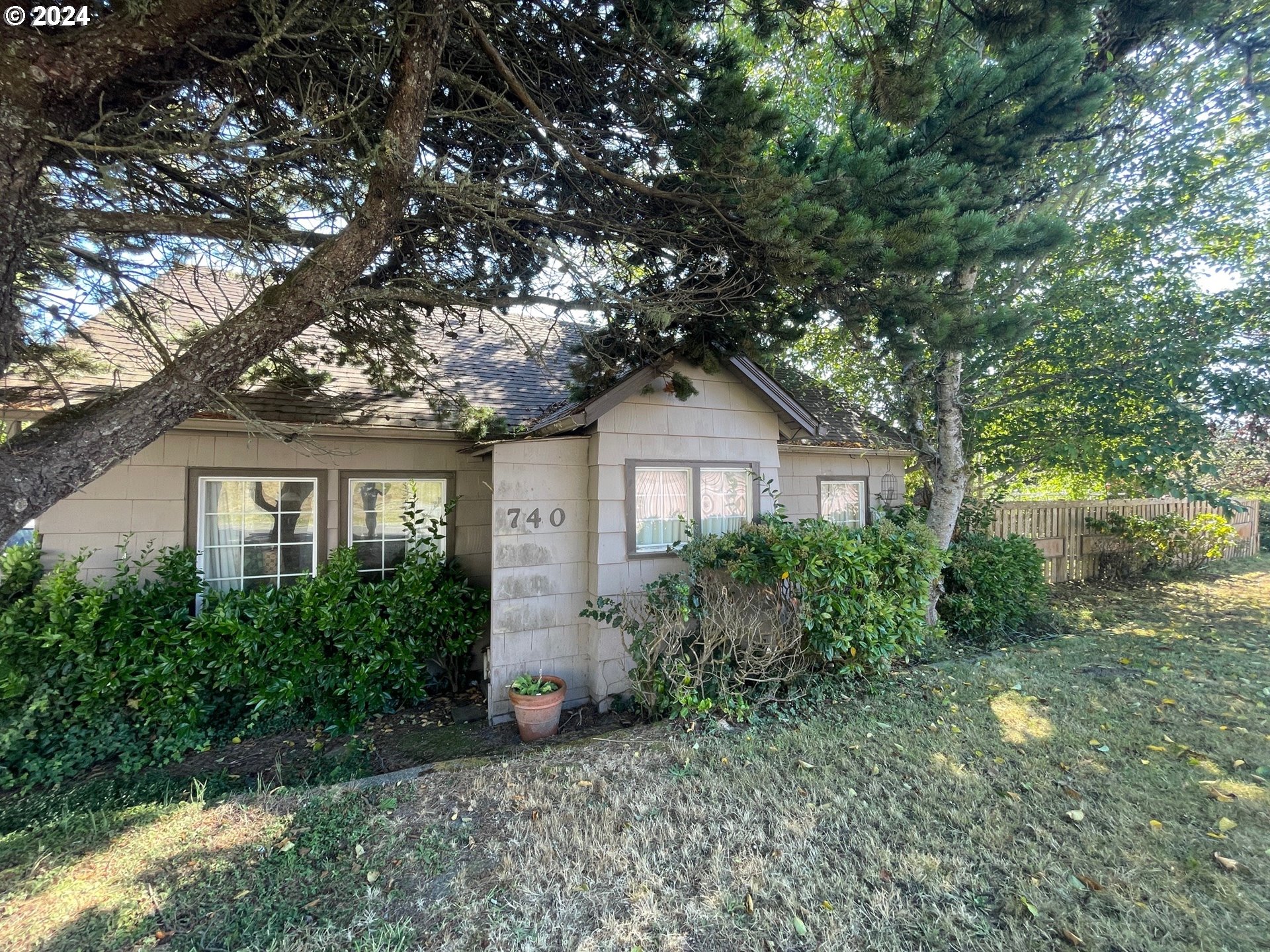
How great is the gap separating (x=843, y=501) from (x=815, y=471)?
3.16 ft

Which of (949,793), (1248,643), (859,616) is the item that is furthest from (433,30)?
(1248,643)

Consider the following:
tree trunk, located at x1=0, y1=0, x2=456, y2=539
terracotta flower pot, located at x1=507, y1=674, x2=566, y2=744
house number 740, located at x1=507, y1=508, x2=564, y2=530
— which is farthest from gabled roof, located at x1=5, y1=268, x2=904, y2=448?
terracotta flower pot, located at x1=507, y1=674, x2=566, y2=744

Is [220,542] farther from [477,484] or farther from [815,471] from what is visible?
[815,471]

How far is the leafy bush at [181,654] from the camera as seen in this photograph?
177 inches

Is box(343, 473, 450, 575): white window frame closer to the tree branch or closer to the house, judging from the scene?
the house

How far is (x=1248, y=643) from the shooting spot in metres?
6.70

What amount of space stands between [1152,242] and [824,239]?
6.50 m

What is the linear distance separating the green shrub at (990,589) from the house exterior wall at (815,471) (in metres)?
1.80

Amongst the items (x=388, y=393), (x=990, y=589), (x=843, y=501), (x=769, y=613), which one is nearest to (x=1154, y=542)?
(x=990, y=589)

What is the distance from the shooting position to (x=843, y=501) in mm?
9273

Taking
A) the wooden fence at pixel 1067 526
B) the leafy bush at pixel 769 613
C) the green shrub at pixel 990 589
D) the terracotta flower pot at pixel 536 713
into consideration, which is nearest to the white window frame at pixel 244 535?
the terracotta flower pot at pixel 536 713

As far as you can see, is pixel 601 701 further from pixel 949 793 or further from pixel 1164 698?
pixel 1164 698

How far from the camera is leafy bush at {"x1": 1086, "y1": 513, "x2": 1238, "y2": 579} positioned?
10.4 m

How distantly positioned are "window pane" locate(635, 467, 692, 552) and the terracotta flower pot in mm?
1893
